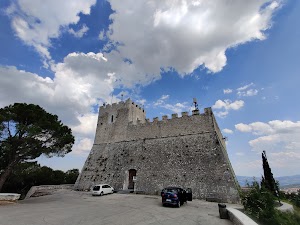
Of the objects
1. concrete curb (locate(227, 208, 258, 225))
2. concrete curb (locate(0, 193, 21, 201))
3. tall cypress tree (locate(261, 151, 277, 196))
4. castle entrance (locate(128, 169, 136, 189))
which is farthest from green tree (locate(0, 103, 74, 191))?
tall cypress tree (locate(261, 151, 277, 196))

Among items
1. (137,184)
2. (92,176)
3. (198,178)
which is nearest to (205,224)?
(198,178)

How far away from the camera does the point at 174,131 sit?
2403 cm

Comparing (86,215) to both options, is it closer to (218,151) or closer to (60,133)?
(60,133)

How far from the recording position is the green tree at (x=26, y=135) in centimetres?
1736

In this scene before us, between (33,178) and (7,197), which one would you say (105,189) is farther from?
(33,178)

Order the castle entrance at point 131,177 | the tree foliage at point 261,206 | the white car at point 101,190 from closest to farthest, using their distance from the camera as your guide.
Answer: the tree foliage at point 261,206 < the white car at point 101,190 < the castle entrance at point 131,177

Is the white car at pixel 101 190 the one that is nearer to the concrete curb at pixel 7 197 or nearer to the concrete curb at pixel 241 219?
the concrete curb at pixel 7 197

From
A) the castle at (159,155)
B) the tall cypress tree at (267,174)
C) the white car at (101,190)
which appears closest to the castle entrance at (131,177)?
the castle at (159,155)

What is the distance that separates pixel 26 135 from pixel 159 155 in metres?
14.4

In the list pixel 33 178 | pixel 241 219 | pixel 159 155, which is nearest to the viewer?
pixel 241 219

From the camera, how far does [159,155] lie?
23250mm

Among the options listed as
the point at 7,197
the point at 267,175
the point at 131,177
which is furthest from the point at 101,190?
the point at 267,175

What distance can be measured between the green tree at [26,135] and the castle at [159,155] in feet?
27.1

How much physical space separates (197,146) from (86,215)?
14.2 meters
